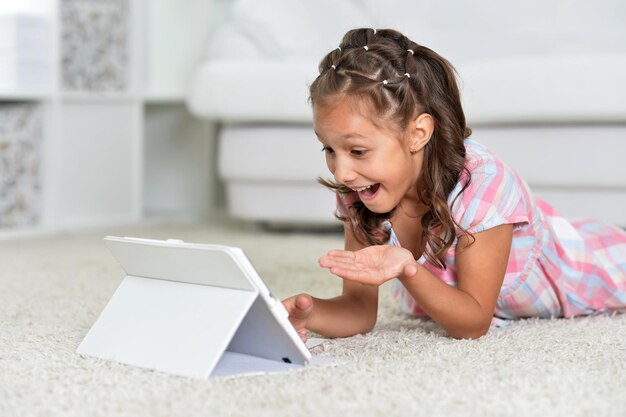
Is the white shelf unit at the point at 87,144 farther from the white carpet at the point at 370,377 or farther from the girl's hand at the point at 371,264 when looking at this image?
the girl's hand at the point at 371,264

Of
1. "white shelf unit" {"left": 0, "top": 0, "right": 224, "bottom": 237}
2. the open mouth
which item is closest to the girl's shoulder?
the open mouth

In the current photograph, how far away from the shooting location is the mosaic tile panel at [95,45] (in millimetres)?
2619

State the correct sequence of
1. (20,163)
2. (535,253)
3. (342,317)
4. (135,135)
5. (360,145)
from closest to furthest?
1. (360,145)
2. (342,317)
3. (535,253)
4. (20,163)
5. (135,135)

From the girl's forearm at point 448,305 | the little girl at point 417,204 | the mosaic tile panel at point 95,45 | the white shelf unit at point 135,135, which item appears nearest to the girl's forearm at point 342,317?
the little girl at point 417,204

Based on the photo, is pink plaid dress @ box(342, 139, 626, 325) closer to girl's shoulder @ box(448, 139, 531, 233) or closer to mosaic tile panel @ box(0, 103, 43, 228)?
girl's shoulder @ box(448, 139, 531, 233)

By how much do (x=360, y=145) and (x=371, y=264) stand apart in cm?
15

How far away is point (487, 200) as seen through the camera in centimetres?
122

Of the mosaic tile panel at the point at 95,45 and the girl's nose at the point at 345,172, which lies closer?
the girl's nose at the point at 345,172

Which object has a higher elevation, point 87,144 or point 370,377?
point 370,377

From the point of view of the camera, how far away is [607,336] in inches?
49.2

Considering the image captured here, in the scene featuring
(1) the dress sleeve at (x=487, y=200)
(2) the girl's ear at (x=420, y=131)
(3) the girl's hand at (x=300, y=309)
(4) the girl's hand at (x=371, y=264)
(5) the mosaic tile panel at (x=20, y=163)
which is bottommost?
(5) the mosaic tile panel at (x=20, y=163)

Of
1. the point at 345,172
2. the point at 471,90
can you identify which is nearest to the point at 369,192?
the point at 345,172

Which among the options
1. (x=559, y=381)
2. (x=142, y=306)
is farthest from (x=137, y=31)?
(x=559, y=381)

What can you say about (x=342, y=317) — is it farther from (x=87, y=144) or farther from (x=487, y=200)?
(x=87, y=144)
